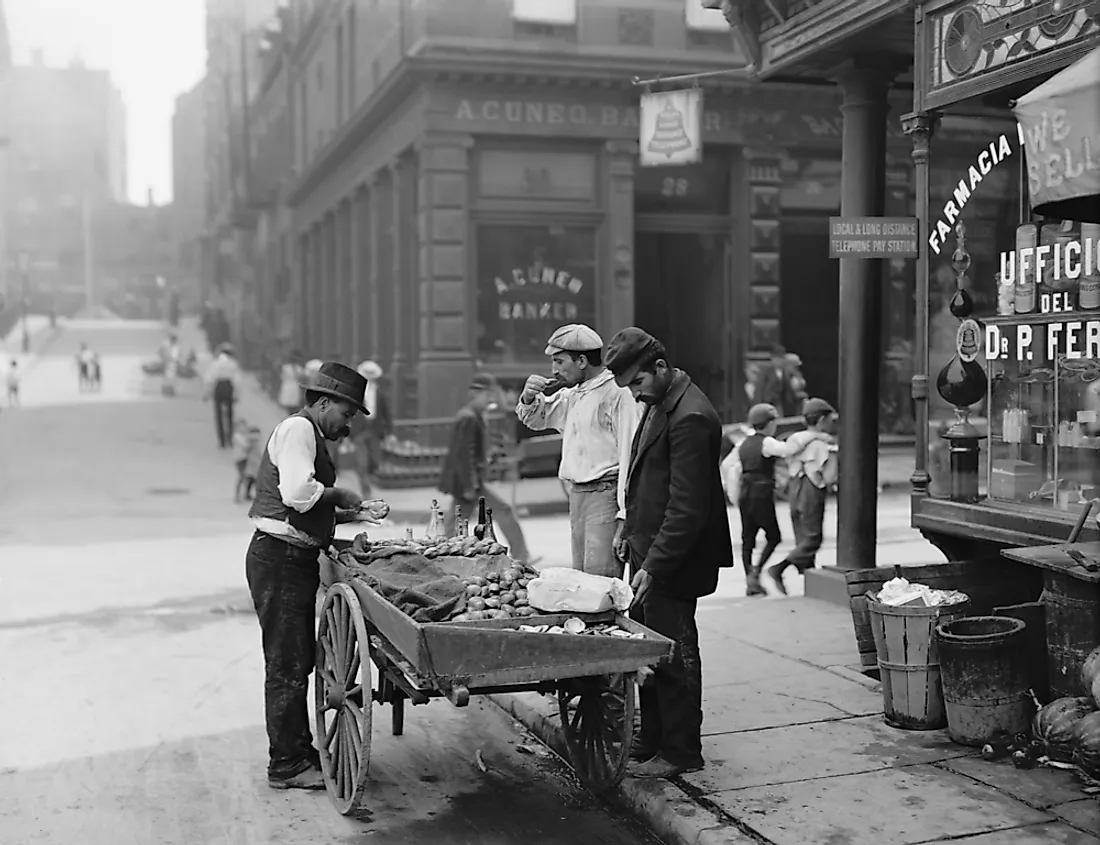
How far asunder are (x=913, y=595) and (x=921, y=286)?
113 inches

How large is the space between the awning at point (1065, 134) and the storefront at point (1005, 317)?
146 cm

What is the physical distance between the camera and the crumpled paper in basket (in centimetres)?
666

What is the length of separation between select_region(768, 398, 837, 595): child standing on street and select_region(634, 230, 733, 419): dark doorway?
447 inches

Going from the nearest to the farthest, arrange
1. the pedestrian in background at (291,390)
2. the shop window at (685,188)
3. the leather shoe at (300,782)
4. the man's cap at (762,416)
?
the leather shoe at (300,782) < the man's cap at (762,416) < the shop window at (685,188) < the pedestrian in background at (291,390)

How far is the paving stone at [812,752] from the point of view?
6.02 metres

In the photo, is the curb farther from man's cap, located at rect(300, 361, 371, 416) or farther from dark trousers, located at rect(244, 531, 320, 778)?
man's cap, located at rect(300, 361, 371, 416)

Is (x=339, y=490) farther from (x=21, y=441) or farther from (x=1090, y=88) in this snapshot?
(x=21, y=441)

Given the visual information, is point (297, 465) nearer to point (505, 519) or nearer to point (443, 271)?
point (505, 519)

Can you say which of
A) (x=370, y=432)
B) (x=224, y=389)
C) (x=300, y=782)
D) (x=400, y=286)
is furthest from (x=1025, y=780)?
(x=224, y=389)

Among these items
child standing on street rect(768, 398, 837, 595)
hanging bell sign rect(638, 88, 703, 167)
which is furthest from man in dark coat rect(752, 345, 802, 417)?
child standing on street rect(768, 398, 837, 595)

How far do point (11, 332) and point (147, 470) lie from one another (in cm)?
4589

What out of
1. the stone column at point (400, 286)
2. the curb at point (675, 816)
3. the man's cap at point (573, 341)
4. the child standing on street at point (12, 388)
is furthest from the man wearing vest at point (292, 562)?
the child standing on street at point (12, 388)

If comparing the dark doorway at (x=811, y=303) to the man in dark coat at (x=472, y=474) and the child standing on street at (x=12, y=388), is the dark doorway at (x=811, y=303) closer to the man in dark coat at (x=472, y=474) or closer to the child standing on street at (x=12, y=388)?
the man in dark coat at (x=472, y=474)

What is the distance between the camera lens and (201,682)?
8539mm
